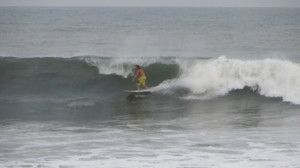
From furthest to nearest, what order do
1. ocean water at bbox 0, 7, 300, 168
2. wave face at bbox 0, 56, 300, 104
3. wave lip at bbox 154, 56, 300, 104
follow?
wave face at bbox 0, 56, 300, 104
wave lip at bbox 154, 56, 300, 104
ocean water at bbox 0, 7, 300, 168

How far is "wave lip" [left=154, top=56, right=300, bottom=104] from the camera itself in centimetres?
2212

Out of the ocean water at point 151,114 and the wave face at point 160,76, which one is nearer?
the ocean water at point 151,114

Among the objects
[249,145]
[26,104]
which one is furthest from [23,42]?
[249,145]

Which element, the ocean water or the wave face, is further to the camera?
the wave face

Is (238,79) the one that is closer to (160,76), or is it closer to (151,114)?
(160,76)

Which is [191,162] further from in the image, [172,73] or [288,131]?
[172,73]

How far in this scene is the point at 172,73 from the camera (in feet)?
86.8

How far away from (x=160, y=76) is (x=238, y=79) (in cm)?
390

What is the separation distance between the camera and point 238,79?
77.1ft

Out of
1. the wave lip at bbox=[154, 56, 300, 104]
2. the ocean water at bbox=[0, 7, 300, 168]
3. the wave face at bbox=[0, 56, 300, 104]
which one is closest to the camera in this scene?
the ocean water at bbox=[0, 7, 300, 168]

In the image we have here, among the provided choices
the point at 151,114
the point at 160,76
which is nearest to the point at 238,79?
the point at 160,76

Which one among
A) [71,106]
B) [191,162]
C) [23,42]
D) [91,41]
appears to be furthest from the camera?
[91,41]

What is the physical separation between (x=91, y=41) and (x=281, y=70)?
108 ft

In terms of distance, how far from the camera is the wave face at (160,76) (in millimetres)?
22609
